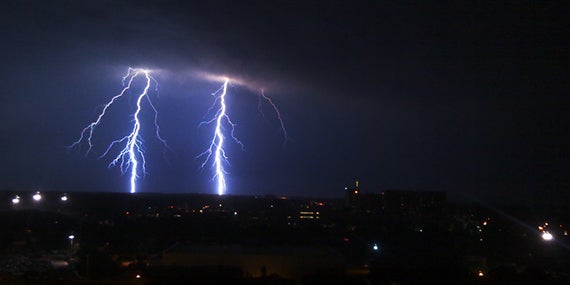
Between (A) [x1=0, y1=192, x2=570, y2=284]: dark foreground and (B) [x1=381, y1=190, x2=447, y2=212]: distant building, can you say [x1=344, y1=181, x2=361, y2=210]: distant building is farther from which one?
(A) [x1=0, y1=192, x2=570, y2=284]: dark foreground

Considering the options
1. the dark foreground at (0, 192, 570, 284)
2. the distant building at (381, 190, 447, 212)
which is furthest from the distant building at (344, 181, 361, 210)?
the dark foreground at (0, 192, 570, 284)

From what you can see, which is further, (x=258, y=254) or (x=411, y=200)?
(x=411, y=200)

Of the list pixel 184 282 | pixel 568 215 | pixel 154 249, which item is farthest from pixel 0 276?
pixel 568 215

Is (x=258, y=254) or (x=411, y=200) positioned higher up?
(x=411, y=200)

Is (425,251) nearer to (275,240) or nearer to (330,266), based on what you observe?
(275,240)

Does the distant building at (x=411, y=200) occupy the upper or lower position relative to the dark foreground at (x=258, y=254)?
upper

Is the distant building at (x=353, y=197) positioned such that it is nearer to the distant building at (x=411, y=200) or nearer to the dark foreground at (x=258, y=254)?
the distant building at (x=411, y=200)

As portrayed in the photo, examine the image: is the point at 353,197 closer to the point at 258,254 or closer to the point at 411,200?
the point at 411,200

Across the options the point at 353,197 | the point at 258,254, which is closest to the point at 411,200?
the point at 353,197

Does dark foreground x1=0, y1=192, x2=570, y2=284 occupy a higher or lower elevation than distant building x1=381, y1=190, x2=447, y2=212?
lower

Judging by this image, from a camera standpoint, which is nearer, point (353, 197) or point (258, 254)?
point (258, 254)

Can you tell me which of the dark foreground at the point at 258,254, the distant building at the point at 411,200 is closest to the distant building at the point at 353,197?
the distant building at the point at 411,200

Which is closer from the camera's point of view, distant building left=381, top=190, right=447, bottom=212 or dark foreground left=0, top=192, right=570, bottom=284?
dark foreground left=0, top=192, right=570, bottom=284
